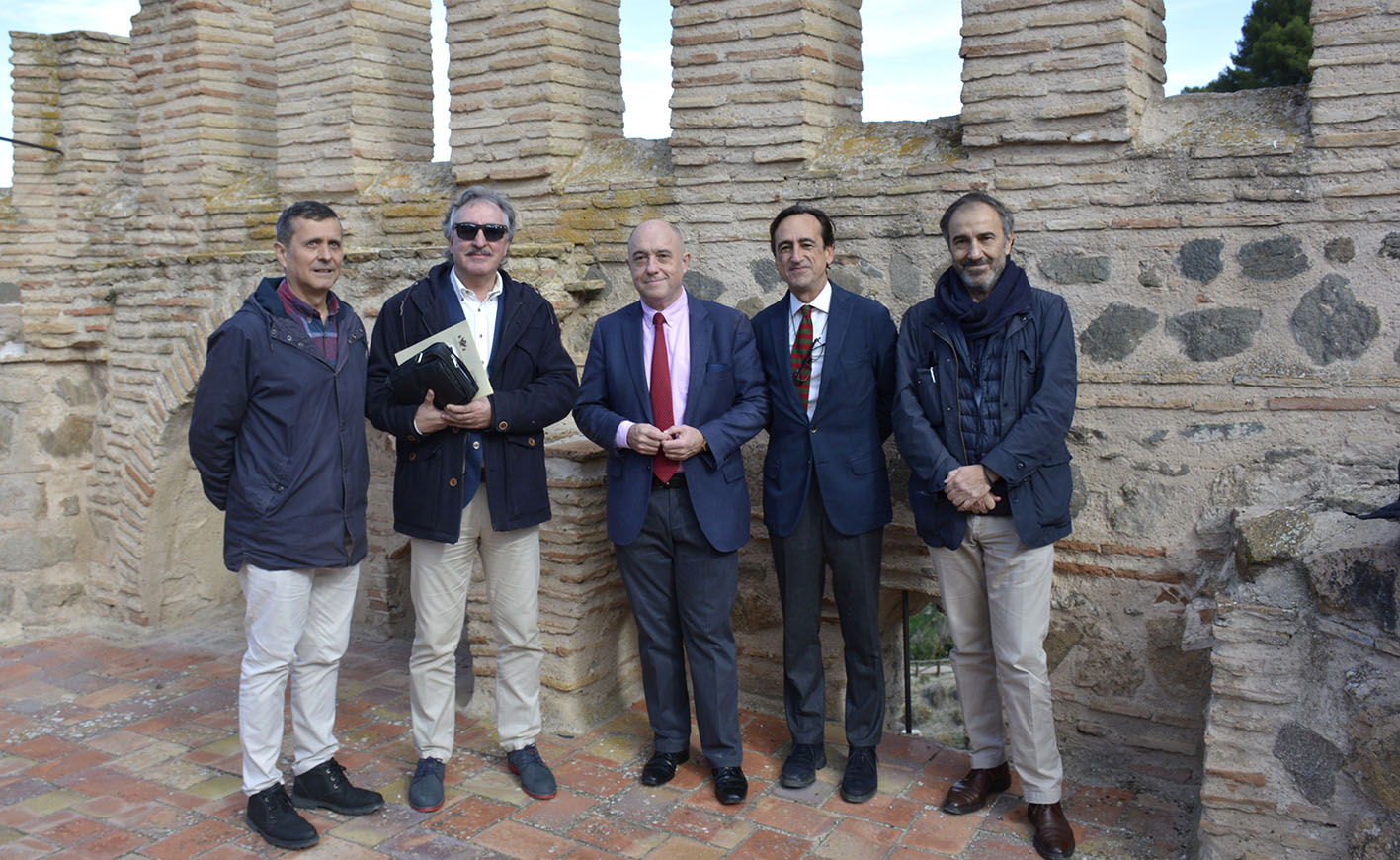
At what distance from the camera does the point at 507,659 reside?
13.9ft

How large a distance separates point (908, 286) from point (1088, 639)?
1586mm

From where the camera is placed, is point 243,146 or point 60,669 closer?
point 60,669

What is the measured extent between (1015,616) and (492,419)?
1.88 metres

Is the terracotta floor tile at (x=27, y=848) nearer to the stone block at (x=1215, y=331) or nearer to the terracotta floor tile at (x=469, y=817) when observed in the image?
the terracotta floor tile at (x=469, y=817)

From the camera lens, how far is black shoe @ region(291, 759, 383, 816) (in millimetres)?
4027

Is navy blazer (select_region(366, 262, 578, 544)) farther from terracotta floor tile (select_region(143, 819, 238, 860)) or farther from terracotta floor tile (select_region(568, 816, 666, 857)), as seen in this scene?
terracotta floor tile (select_region(143, 819, 238, 860))

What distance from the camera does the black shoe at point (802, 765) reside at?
4.18 m

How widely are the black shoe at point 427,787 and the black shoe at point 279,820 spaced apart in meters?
0.37

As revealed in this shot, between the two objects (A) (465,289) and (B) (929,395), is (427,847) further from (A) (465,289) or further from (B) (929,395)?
(B) (929,395)

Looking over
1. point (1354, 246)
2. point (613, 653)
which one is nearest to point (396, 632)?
point (613, 653)

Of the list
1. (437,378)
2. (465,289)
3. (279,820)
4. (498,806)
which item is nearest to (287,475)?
(437,378)

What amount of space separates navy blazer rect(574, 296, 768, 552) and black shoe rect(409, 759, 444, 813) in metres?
1.07

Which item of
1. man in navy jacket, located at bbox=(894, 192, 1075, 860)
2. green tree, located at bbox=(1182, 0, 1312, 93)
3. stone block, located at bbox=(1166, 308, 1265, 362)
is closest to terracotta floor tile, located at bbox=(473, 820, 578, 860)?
man in navy jacket, located at bbox=(894, 192, 1075, 860)

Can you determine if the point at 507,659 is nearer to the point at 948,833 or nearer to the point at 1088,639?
the point at 948,833
